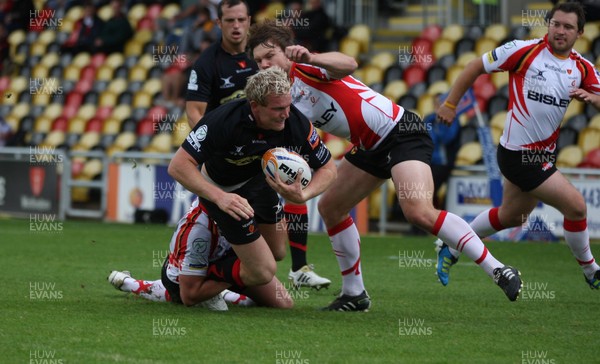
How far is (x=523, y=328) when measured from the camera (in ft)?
22.4

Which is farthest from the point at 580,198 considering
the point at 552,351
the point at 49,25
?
the point at 49,25

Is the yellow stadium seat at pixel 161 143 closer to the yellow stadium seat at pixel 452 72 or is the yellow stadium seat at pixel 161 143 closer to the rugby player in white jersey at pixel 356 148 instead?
the yellow stadium seat at pixel 452 72

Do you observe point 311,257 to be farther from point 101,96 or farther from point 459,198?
point 101,96

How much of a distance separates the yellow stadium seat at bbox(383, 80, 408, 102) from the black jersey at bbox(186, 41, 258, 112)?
8.36m

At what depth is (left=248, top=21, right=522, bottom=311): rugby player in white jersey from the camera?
7.09m

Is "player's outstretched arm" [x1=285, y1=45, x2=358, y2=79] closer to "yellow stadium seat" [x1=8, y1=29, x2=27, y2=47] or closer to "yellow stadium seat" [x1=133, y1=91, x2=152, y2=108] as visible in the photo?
"yellow stadium seat" [x1=133, y1=91, x2=152, y2=108]

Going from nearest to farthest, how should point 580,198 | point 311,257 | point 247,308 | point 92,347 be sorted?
point 92,347 → point 247,308 → point 580,198 → point 311,257

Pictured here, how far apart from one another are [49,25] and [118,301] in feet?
57.6

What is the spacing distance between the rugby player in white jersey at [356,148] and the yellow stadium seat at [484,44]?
9.71m

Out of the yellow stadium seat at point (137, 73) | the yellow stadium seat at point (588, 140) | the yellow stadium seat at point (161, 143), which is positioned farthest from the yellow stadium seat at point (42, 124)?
the yellow stadium seat at point (588, 140)

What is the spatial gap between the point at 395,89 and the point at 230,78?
28.5ft

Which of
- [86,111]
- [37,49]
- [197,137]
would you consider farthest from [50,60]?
[197,137]

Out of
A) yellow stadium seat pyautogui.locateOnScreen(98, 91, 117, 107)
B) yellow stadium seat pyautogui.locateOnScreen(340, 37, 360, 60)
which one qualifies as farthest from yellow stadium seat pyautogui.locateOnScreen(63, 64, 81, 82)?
yellow stadium seat pyautogui.locateOnScreen(340, 37, 360, 60)

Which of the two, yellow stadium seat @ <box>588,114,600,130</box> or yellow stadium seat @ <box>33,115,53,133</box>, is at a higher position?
yellow stadium seat @ <box>588,114,600,130</box>
